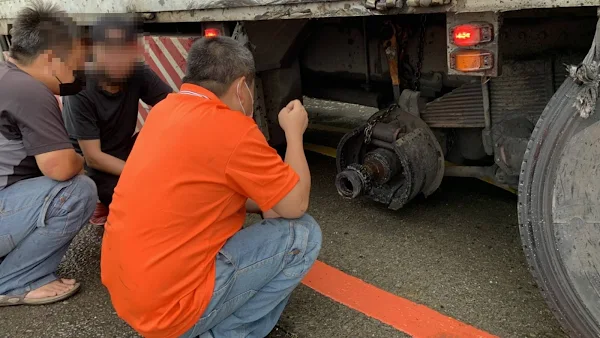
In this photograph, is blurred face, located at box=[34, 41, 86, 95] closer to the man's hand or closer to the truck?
the truck

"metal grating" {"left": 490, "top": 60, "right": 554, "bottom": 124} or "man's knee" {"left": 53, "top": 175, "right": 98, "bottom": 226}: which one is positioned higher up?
"metal grating" {"left": 490, "top": 60, "right": 554, "bottom": 124}

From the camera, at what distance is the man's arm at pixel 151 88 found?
3.14 metres

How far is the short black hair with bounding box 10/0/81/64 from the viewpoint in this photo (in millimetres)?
2438

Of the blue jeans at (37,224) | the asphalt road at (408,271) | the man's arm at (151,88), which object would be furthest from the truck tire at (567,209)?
the man's arm at (151,88)

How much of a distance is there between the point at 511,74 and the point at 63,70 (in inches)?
81.1

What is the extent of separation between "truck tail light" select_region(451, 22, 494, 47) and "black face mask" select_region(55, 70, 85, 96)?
1.68 meters

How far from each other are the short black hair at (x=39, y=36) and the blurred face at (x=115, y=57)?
0.44 ft

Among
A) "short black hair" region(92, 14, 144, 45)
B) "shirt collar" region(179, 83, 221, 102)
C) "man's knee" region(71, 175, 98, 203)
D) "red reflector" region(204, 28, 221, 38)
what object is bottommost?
"man's knee" region(71, 175, 98, 203)

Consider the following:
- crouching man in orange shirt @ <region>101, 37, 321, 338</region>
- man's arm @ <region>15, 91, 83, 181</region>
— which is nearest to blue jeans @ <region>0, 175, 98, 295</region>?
man's arm @ <region>15, 91, 83, 181</region>

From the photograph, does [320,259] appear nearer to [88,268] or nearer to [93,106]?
[88,268]

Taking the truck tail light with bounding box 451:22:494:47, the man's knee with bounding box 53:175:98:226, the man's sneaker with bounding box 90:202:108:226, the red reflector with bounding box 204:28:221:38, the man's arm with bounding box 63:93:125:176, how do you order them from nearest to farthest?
1. the truck tail light with bounding box 451:22:494:47
2. the man's knee with bounding box 53:175:98:226
3. the man's arm with bounding box 63:93:125:176
4. the red reflector with bounding box 204:28:221:38
5. the man's sneaker with bounding box 90:202:108:226

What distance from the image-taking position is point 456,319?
91.0 inches

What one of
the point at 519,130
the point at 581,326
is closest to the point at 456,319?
the point at 581,326

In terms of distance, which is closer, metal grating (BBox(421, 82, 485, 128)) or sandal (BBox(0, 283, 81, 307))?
sandal (BBox(0, 283, 81, 307))
